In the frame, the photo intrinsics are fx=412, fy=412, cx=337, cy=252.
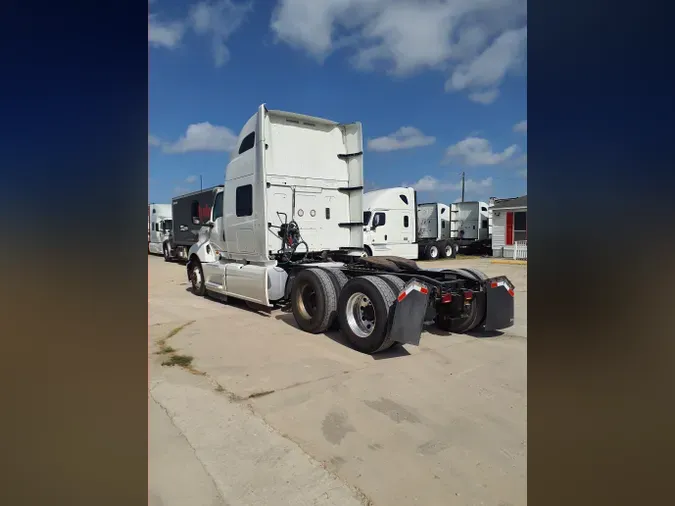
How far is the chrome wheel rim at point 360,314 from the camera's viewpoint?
5.58 metres

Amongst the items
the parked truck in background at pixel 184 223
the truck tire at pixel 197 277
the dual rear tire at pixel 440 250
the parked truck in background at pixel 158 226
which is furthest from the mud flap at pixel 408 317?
the parked truck in background at pixel 158 226

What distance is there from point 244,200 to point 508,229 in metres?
18.2

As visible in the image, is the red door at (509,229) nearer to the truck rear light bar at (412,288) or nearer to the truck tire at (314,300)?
the truck tire at (314,300)

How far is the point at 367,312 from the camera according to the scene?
225 inches

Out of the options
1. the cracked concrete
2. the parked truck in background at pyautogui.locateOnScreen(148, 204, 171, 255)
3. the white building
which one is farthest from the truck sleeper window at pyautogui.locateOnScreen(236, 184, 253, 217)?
the parked truck in background at pyautogui.locateOnScreen(148, 204, 171, 255)

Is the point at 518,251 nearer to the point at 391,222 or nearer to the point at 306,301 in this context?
the point at 391,222

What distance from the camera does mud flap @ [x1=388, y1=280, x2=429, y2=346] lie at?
188 inches

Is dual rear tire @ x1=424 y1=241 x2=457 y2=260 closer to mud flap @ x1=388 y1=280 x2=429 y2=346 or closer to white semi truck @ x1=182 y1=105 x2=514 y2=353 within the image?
white semi truck @ x1=182 y1=105 x2=514 y2=353

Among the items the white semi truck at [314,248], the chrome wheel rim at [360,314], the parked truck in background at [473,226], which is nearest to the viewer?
the chrome wheel rim at [360,314]

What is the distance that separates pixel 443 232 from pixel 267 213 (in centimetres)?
1978

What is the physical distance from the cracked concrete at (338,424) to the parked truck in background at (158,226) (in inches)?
795
